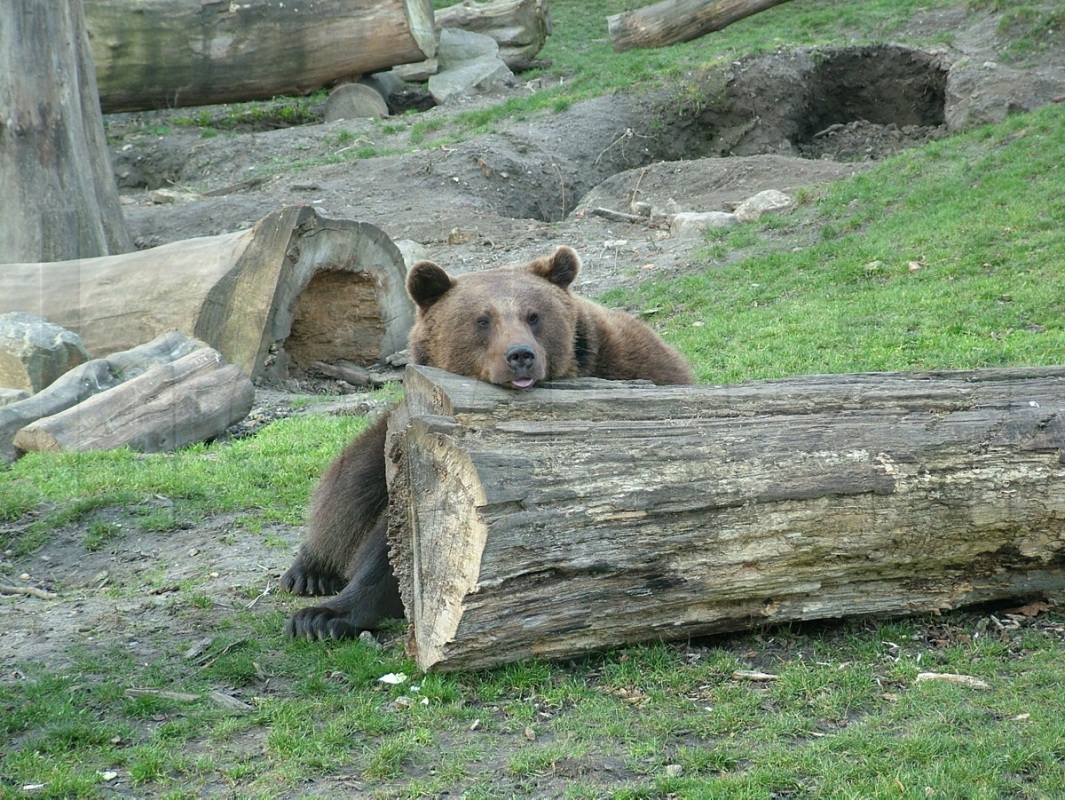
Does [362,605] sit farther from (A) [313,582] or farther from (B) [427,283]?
(B) [427,283]

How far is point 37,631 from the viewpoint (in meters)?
5.54

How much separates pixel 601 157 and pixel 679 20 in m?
5.80

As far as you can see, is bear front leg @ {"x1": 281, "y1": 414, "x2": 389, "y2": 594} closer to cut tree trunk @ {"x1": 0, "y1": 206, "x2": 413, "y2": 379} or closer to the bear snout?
the bear snout

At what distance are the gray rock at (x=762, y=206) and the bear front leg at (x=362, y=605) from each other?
9.86 meters

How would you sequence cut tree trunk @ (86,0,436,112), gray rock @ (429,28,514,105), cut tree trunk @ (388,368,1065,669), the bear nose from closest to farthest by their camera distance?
cut tree trunk @ (388,368,1065,669) < the bear nose < cut tree trunk @ (86,0,436,112) < gray rock @ (429,28,514,105)

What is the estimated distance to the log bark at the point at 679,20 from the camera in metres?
22.3

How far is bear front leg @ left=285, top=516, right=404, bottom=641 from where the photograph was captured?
17.2 feet

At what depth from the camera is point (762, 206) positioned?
14.4 meters

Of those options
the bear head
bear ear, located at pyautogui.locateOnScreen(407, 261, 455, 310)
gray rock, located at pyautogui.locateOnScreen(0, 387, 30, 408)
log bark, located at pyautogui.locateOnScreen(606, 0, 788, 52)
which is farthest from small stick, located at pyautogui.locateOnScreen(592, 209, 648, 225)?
bear ear, located at pyautogui.locateOnScreen(407, 261, 455, 310)

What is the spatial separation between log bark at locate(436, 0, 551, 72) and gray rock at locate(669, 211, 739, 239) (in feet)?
34.8

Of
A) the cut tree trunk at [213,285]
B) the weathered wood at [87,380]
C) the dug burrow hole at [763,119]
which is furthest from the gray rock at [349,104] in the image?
the weathered wood at [87,380]

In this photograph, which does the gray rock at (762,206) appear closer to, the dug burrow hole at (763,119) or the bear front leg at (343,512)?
the dug burrow hole at (763,119)

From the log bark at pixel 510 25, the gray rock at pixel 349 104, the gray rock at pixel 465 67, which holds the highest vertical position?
the log bark at pixel 510 25

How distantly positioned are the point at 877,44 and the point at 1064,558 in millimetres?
17062
